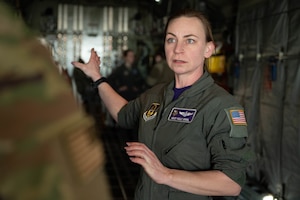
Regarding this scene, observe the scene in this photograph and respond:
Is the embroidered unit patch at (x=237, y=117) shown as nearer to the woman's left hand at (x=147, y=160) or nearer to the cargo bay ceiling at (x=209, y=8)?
the woman's left hand at (x=147, y=160)

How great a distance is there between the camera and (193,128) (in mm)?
1247

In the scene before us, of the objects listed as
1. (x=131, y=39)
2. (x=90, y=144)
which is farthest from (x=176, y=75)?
(x=131, y=39)

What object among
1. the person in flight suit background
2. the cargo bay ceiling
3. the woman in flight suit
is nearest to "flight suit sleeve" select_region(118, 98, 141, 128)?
the woman in flight suit

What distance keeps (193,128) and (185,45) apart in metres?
0.30

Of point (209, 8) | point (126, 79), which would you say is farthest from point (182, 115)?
point (209, 8)

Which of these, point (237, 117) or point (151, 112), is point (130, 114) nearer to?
point (151, 112)

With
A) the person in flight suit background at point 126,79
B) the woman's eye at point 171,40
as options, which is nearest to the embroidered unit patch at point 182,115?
the woman's eye at point 171,40

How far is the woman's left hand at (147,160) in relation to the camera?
0.98 meters

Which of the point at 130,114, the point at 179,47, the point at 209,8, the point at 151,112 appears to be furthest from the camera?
the point at 209,8

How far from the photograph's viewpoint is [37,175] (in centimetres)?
29

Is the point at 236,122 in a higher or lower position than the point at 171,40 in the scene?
lower

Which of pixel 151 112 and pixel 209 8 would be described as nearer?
pixel 151 112

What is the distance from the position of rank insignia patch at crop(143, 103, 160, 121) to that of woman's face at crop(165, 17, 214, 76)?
0.16 m

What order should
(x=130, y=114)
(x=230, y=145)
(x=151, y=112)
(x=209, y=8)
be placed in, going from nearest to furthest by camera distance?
(x=230, y=145) < (x=151, y=112) < (x=130, y=114) < (x=209, y=8)
